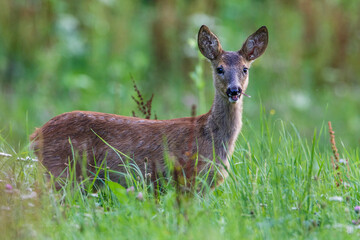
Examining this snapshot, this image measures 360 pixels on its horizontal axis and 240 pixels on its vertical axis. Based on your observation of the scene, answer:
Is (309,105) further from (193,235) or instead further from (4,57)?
(193,235)

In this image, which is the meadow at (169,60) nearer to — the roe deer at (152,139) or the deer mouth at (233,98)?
the roe deer at (152,139)

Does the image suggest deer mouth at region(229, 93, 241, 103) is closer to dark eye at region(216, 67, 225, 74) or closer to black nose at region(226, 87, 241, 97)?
black nose at region(226, 87, 241, 97)

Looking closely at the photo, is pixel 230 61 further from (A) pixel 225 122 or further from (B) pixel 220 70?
(A) pixel 225 122

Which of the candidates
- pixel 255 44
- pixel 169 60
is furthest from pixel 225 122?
pixel 169 60

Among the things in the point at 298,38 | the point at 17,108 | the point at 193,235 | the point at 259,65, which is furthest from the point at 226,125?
the point at 298,38

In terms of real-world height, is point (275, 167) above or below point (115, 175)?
above

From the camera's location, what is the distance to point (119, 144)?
17.0 feet

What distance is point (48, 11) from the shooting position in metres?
11.5

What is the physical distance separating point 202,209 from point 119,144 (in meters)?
1.28

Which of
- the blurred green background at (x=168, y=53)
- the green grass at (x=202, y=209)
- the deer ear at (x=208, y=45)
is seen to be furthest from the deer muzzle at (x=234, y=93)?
the blurred green background at (x=168, y=53)

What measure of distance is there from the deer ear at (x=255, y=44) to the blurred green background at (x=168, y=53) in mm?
4264

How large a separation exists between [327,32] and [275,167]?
7.89 metres

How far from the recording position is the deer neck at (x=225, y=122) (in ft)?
17.4

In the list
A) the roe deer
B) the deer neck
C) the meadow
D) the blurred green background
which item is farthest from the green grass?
the blurred green background
